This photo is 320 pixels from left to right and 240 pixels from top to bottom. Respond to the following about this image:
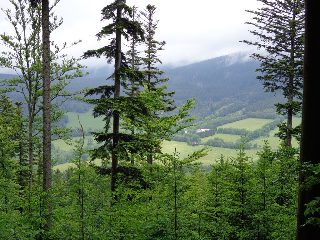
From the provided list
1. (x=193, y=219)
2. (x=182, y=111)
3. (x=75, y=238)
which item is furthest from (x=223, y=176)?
(x=75, y=238)

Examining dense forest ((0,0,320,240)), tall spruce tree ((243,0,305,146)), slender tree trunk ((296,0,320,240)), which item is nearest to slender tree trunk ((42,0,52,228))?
dense forest ((0,0,320,240))

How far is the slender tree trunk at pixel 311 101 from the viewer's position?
369cm

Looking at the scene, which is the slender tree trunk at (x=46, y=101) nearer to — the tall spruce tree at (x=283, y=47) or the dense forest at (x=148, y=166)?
the dense forest at (x=148, y=166)

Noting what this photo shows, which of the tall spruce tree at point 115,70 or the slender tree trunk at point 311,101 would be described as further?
the tall spruce tree at point 115,70

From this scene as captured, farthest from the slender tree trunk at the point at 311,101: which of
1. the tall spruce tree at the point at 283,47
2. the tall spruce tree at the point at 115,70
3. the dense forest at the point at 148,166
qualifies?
the tall spruce tree at the point at 283,47

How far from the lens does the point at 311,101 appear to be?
3773 millimetres

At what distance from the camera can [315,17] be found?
12.2 ft

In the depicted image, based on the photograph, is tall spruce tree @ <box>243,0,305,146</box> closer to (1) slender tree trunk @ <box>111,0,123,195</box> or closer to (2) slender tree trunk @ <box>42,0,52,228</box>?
(1) slender tree trunk @ <box>111,0,123,195</box>

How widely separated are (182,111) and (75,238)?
18.3 ft

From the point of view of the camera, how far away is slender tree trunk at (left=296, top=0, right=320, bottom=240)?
369cm

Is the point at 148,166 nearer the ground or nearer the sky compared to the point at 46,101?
nearer the ground

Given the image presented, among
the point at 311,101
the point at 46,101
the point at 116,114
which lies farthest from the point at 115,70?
the point at 311,101

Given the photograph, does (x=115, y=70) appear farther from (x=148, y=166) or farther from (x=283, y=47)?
(x=283, y=47)

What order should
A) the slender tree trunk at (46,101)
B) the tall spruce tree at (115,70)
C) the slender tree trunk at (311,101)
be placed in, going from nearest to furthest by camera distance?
the slender tree trunk at (311,101) → the slender tree trunk at (46,101) → the tall spruce tree at (115,70)
